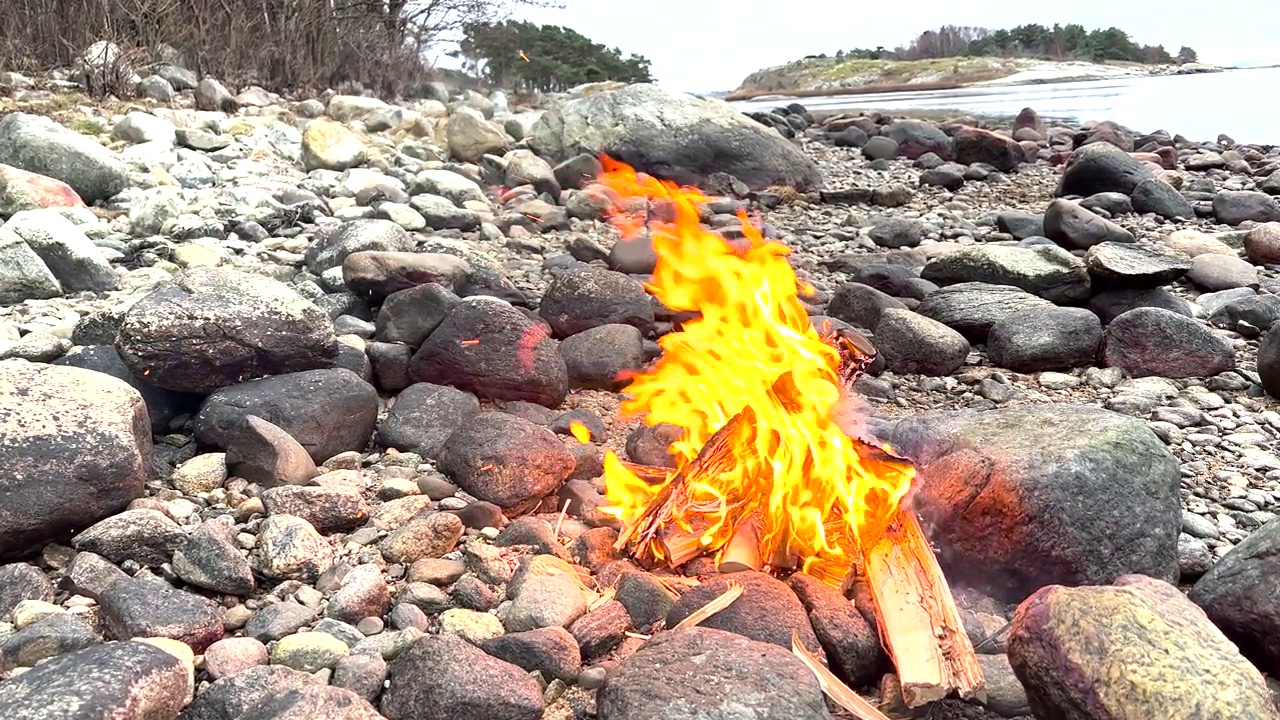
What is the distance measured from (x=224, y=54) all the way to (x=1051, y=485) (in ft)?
40.4

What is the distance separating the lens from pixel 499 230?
25.2 feet

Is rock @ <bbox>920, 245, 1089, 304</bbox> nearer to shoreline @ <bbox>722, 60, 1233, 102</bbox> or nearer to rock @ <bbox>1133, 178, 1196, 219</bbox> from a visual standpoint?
rock @ <bbox>1133, 178, 1196, 219</bbox>

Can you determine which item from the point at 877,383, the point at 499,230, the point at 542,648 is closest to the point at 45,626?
the point at 542,648

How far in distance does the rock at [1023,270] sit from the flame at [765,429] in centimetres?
270

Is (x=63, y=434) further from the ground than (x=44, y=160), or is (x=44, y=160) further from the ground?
(x=44, y=160)

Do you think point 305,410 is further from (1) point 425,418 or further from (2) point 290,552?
(2) point 290,552

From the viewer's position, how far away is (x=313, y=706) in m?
2.22

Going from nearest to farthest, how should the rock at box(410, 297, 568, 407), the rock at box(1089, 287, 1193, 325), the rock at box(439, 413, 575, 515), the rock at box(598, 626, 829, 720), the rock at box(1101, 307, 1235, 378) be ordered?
the rock at box(598, 626, 829, 720) → the rock at box(439, 413, 575, 515) → the rock at box(410, 297, 568, 407) → the rock at box(1101, 307, 1235, 378) → the rock at box(1089, 287, 1193, 325)

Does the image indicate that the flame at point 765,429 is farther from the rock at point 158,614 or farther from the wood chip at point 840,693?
the rock at point 158,614

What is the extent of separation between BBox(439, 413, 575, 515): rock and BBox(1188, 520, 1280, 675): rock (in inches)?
83.5

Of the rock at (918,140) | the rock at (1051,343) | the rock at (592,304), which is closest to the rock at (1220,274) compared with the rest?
the rock at (1051,343)

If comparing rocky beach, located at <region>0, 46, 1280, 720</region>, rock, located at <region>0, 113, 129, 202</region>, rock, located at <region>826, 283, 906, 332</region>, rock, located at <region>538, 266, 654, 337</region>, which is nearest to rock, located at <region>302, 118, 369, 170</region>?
rocky beach, located at <region>0, 46, 1280, 720</region>

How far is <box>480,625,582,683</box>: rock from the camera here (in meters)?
2.62

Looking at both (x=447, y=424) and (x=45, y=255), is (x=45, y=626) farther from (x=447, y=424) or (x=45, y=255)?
(x=45, y=255)
